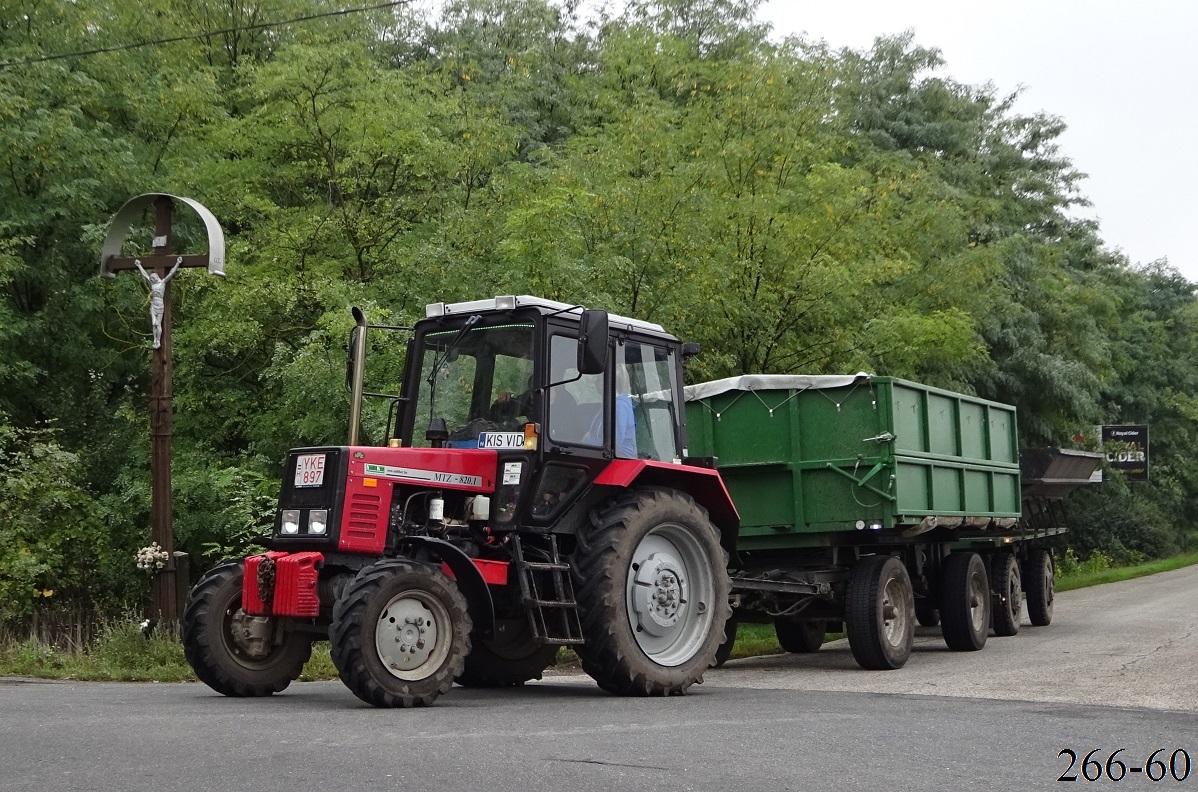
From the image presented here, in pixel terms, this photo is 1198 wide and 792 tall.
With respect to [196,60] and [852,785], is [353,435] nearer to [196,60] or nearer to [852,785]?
[852,785]

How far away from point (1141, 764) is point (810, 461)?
6.75m

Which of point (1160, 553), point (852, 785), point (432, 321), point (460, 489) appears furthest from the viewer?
point (1160, 553)

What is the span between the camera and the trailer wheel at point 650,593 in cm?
974

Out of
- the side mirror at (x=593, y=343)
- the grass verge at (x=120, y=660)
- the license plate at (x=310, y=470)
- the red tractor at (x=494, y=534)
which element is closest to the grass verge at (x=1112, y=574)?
the grass verge at (x=120, y=660)

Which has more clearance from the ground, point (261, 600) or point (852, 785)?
point (261, 600)

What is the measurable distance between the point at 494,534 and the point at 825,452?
4.64 metres

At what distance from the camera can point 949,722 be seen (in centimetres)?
852

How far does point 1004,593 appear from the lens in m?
17.6

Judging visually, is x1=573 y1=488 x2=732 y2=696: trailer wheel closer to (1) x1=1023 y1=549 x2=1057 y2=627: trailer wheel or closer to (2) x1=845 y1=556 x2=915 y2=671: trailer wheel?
(2) x1=845 y1=556 x2=915 y2=671: trailer wheel

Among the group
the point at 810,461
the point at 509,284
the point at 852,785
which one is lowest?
the point at 852,785

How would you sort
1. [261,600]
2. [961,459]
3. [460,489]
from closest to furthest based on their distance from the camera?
[261,600], [460,489], [961,459]

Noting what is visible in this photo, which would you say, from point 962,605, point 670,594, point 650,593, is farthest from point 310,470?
point 962,605

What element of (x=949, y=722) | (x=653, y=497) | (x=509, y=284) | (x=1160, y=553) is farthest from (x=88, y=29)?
(x=1160, y=553)

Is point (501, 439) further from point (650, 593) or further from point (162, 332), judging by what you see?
point (162, 332)
